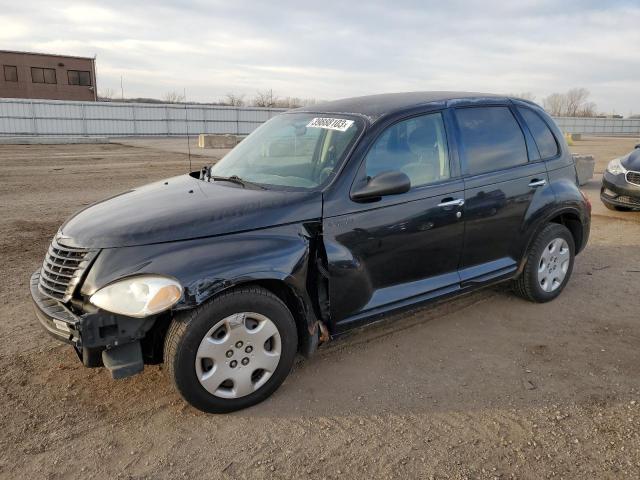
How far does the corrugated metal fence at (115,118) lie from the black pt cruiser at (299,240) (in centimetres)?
2570

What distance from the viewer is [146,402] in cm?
322

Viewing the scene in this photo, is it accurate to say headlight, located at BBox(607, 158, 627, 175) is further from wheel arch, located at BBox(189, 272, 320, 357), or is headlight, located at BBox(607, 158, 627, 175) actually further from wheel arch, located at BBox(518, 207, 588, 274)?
wheel arch, located at BBox(189, 272, 320, 357)

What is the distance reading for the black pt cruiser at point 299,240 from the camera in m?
2.83

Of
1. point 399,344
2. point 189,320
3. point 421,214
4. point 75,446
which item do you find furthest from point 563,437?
point 75,446

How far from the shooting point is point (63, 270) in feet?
9.83

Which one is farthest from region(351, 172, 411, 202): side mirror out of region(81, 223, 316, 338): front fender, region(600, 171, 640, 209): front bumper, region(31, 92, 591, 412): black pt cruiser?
region(600, 171, 640, 209): front bumper

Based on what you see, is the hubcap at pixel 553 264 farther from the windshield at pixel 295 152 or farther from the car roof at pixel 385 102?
the windshield at pixel 295 152

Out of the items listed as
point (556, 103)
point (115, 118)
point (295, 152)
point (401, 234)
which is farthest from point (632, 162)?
point (556, 103)

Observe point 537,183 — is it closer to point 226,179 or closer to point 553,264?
point 553,264

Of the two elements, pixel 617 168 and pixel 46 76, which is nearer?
pixel 617 168

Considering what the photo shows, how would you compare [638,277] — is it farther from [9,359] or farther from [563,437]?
[9,359]

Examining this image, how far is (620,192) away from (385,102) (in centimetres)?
667

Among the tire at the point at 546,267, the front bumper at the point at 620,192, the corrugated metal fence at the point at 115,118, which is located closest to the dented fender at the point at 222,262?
the tire at the point at 546,267

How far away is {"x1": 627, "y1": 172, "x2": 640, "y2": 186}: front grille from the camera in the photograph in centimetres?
855
